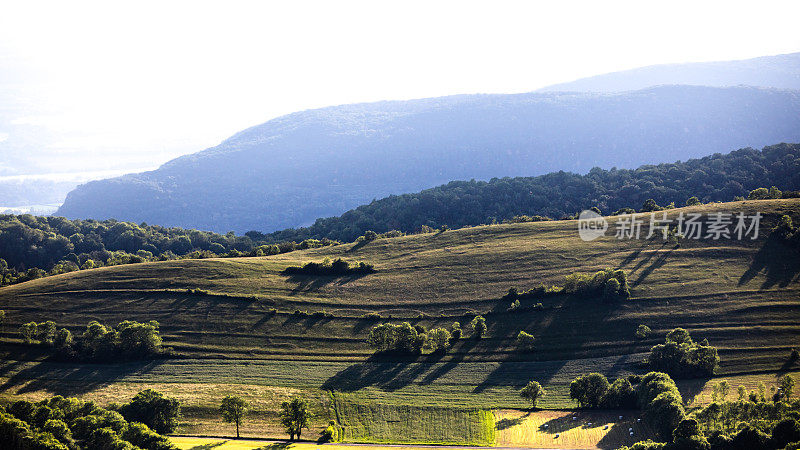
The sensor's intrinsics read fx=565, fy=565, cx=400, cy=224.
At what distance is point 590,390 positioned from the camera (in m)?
83.4

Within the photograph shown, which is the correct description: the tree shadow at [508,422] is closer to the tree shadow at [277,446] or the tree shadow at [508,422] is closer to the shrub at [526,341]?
the shrub at [526,341]

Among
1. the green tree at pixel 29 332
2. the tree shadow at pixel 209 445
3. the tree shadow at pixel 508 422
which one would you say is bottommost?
the tree shadow at pixel 508 422

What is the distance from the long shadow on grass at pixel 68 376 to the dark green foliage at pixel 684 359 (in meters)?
85.5

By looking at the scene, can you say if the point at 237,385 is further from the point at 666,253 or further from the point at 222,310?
the point at 666,253

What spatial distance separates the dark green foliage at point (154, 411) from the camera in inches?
3008

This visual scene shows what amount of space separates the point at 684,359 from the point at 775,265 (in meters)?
45.9

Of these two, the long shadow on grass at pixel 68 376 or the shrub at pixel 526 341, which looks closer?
the long shadow on grass at pixel 68 376

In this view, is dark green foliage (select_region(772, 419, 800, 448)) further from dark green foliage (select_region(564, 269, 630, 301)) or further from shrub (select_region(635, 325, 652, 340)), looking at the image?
dark green foliage (select_region(564, 269, 630, 301))

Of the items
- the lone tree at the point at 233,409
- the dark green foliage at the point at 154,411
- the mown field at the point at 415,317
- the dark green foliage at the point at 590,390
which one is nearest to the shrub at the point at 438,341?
the mown field at the point at 415,317

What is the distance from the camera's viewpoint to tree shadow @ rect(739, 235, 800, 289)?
114 metres

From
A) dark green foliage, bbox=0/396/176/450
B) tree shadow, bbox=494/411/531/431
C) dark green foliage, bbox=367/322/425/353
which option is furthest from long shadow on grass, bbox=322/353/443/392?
dark green foliage, bbox=0/396/176/450

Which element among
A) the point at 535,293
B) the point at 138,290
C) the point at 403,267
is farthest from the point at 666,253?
the point at 138,290

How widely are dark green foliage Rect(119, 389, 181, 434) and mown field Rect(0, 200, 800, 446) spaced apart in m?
3.17

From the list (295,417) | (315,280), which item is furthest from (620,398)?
(315,280)
